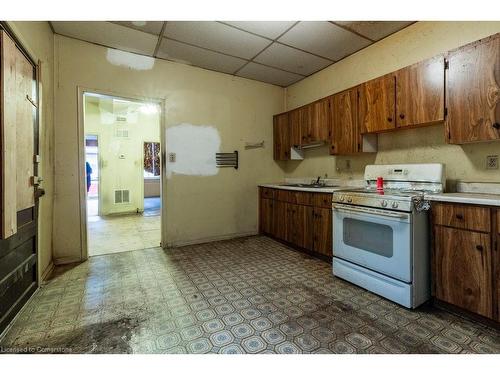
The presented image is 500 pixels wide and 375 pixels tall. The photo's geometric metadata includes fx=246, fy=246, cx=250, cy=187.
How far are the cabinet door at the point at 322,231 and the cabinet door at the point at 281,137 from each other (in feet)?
4.94

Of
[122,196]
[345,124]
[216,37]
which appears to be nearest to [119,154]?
[122,196]

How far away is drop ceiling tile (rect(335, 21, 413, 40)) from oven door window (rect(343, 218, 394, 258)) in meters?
2.18

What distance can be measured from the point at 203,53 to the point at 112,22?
1.12 meters

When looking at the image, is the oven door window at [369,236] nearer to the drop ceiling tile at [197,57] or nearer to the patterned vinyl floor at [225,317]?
the patterned vinyl floor at [225,317]

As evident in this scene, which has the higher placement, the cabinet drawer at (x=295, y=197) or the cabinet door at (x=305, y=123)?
the cabinet door at (x=305, y=123)

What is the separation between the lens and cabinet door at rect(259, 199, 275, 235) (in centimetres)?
412

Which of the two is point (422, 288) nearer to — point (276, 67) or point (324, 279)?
point (324, 279)

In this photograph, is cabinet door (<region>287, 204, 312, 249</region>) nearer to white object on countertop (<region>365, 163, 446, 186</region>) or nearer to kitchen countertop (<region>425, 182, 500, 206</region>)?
white object on countertop (<region>365, 163, 446, 186</region>)

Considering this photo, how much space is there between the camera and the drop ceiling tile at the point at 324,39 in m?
2.81

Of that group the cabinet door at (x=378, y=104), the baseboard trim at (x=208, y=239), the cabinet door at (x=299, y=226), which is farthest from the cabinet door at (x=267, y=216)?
the cabinet door at (x=378, y=104)

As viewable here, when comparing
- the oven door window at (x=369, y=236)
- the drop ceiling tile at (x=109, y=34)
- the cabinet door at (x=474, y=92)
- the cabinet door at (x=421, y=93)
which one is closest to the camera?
the cabinet door at (x=474, y=92)

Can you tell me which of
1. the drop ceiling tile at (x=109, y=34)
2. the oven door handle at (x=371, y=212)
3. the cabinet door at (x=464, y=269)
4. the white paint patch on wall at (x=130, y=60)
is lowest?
the cabinet door at (x=464, y=269)

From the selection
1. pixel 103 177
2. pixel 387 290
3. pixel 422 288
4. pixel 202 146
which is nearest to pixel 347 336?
pixel 387 290

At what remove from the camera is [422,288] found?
2.00m
